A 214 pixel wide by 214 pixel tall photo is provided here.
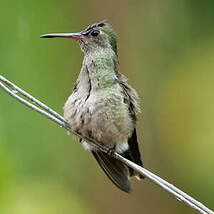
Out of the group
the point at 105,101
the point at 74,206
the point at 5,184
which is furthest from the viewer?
the point at 74,206

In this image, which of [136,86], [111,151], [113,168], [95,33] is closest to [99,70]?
[95,33]

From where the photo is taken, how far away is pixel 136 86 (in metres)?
Result: 7.33

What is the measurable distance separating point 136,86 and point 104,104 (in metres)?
3.54

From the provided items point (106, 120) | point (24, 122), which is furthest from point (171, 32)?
point (106, 120)

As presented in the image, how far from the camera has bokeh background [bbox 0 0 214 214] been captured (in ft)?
21.7

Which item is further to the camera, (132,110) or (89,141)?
(132,110)

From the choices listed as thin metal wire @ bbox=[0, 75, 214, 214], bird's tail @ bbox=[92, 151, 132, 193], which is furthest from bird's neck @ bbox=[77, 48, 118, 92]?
bird's tail @ bbox=[92, 151, 132, 193]

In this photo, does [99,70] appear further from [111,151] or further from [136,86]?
[136,86]

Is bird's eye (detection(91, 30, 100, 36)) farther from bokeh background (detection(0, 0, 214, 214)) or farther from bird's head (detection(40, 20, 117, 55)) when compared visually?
bokeh background (detection(0, 0, 214, 214))

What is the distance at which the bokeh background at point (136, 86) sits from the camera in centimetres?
660

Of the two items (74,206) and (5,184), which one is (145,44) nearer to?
(74,206)

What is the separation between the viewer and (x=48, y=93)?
6.73 m

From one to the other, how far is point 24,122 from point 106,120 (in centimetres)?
308

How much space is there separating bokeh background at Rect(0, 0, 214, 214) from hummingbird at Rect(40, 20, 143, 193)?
6.46 ft
